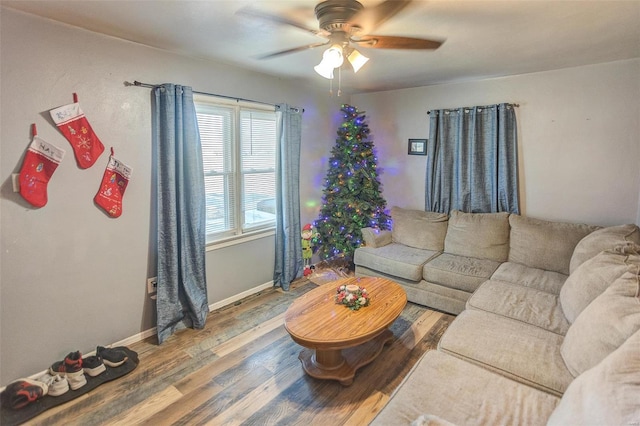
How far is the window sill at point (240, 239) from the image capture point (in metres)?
3.32

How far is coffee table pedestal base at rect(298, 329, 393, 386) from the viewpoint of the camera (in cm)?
228

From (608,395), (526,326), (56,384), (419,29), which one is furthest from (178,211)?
(608,395)

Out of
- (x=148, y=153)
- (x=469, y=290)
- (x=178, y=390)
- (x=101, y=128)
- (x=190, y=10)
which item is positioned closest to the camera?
(x=190, y=10)

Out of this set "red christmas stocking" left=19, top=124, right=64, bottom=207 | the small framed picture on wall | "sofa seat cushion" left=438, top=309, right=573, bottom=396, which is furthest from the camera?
the small framed picture on wall

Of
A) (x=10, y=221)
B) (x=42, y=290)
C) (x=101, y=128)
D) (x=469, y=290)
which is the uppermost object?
(x=101, y=128)

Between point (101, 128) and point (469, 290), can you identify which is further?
point (469, 290)

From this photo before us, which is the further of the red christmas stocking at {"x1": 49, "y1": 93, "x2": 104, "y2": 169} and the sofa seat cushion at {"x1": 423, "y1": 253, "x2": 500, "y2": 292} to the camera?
the sofa seat cushion at {"x1": 423, "y1": 253, "x2": 500, "y2": 292}

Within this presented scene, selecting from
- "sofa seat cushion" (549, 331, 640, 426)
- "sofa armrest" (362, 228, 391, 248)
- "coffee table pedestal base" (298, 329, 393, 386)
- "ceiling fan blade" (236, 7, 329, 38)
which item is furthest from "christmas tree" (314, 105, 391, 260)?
"sofa seat cushion" (549, 331, 640, 426)

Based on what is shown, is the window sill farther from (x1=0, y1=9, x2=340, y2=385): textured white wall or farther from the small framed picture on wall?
the small framed picture on wall

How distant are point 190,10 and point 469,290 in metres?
3.11

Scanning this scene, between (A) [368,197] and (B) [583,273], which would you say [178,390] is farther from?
(A) [368,197]

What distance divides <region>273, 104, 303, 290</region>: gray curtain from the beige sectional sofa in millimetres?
1024

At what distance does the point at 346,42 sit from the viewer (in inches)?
79.0

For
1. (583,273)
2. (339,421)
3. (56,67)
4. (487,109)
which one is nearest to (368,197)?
(487,109)
